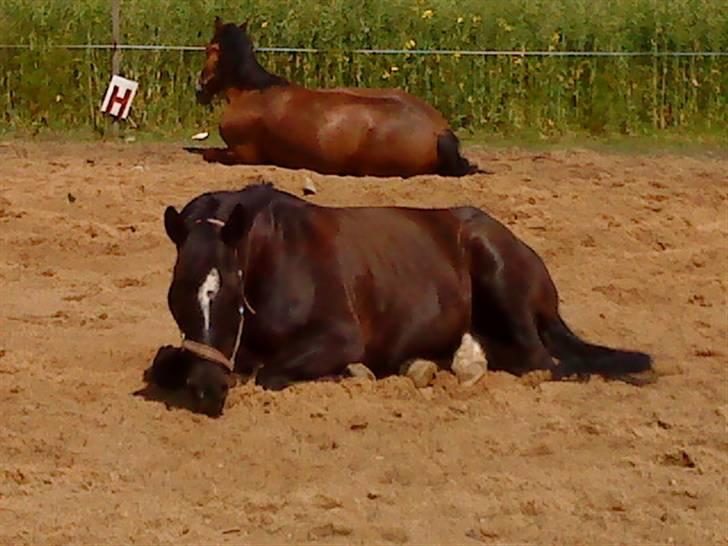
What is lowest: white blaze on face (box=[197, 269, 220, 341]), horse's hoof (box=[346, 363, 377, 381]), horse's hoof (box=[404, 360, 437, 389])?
horse's hoof (box=[404, 360, 437, 389])

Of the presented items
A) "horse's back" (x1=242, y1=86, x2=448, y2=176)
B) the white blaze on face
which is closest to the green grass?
"horse's back" (x1=242, y1=86, x2=448, y2=176)

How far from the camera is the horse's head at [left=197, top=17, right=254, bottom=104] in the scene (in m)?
16.3

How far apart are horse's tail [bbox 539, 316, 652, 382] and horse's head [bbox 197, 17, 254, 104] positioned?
8.44 metres

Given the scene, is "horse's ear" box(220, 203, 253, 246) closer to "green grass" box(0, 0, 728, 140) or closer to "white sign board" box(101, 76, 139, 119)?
"white sign board" box(101, 76, 139, 119)

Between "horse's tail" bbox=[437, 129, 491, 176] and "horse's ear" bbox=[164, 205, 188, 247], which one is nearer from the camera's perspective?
"horse's ear" bbox=[164, 205, 188, 247]

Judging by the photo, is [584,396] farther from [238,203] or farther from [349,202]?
[349,202]

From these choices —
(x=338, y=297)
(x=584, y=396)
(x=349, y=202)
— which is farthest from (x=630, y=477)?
(x=349, y=202)

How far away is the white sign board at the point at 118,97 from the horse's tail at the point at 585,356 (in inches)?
405

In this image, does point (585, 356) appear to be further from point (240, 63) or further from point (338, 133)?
point (240, 63)

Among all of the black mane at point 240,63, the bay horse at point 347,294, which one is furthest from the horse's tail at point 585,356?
the black mane at point 240,63

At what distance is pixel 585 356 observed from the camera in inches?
323

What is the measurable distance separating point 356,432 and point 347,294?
3.76ft

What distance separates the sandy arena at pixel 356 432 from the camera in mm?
5426

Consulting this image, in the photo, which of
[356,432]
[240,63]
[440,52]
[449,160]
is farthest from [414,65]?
[356,432]
